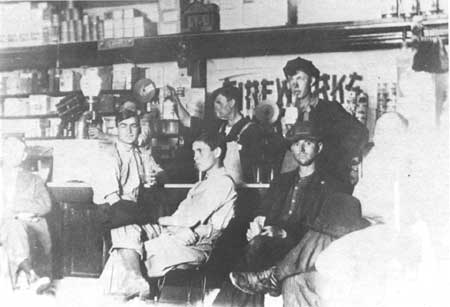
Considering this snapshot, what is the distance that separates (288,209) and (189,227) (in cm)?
68

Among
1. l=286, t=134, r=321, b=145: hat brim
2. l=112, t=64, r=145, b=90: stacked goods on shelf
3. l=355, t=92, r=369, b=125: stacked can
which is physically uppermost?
l=112, t=64, r=145, b=90: stacked goods on shelf

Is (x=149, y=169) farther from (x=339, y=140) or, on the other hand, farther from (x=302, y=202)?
(x=339, y=140)

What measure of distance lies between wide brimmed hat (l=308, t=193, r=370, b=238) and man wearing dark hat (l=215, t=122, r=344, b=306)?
0.14ft

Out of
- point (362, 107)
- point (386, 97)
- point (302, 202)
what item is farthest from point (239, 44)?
point (302, 202)

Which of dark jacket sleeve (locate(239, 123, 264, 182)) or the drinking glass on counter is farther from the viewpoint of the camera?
the drinking glass on counter

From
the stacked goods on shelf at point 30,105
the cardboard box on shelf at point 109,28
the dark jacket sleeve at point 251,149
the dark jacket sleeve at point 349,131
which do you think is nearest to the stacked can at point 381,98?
the dark jacket sleeve at point 349,131

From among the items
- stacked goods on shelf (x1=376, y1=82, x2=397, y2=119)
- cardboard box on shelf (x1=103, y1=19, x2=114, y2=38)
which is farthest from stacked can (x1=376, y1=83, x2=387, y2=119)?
cardboard box on shelf (x1=103, y1=19, x2=114, y2=38)

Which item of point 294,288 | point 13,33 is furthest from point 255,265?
point 13,33

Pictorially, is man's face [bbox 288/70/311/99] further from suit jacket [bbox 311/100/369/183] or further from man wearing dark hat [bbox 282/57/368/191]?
suit jacket [bbox 311/100/369/183]

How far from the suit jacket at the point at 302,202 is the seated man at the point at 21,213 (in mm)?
1623

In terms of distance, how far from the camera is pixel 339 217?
3541mm

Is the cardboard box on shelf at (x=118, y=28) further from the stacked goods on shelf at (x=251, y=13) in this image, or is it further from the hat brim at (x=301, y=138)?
the hat brim at (x=301, y=138)

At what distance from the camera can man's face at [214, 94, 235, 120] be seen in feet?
12.6

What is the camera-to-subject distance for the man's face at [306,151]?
3.61 meters
